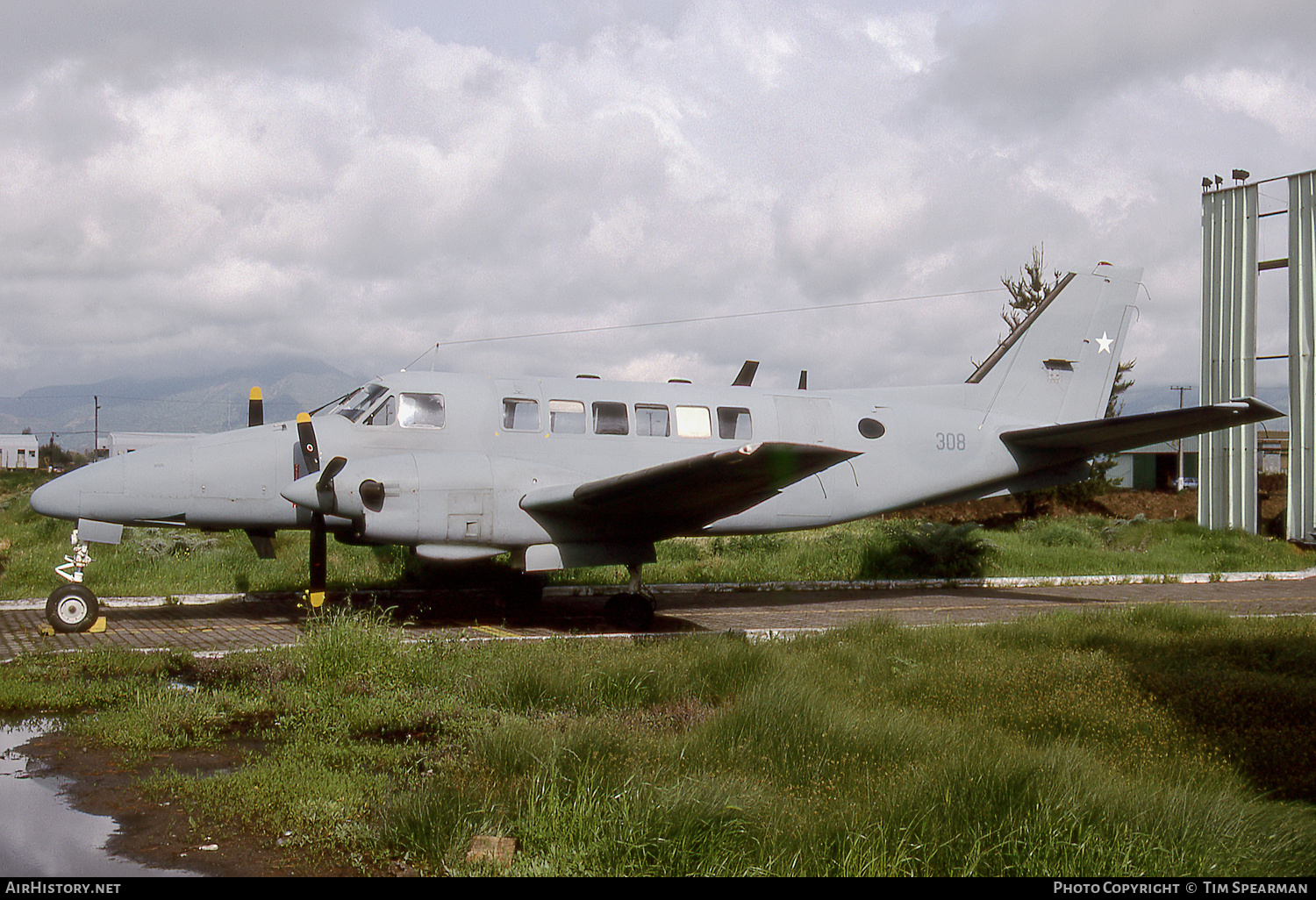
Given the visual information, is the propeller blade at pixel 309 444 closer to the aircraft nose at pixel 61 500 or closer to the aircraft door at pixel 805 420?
the aircraft nose at pixel 61 500

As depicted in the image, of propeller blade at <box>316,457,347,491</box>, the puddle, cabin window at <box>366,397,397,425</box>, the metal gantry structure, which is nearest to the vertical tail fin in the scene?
the metal gantry structure

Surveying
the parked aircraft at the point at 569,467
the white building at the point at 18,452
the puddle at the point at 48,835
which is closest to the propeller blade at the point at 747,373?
the parked aircraft at the point at 569,467

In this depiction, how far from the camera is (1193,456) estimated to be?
65.2 m

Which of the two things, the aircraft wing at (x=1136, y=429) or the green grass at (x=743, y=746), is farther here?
the aircraft wing at (x=1136, y=429)

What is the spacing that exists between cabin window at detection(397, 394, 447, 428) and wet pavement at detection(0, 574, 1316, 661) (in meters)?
2.50

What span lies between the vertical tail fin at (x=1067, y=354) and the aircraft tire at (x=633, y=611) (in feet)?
26.9

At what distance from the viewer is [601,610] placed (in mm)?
15383

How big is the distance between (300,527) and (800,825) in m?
10.1

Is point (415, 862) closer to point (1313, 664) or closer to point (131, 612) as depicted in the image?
point (1313, 664)

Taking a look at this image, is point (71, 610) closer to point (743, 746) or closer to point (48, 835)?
point (48, 835)

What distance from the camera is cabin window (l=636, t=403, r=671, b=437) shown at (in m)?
14.2

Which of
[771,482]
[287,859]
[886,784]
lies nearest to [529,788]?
[287,859]

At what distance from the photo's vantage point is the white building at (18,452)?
103m

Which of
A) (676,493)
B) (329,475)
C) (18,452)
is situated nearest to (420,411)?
(329,475)
